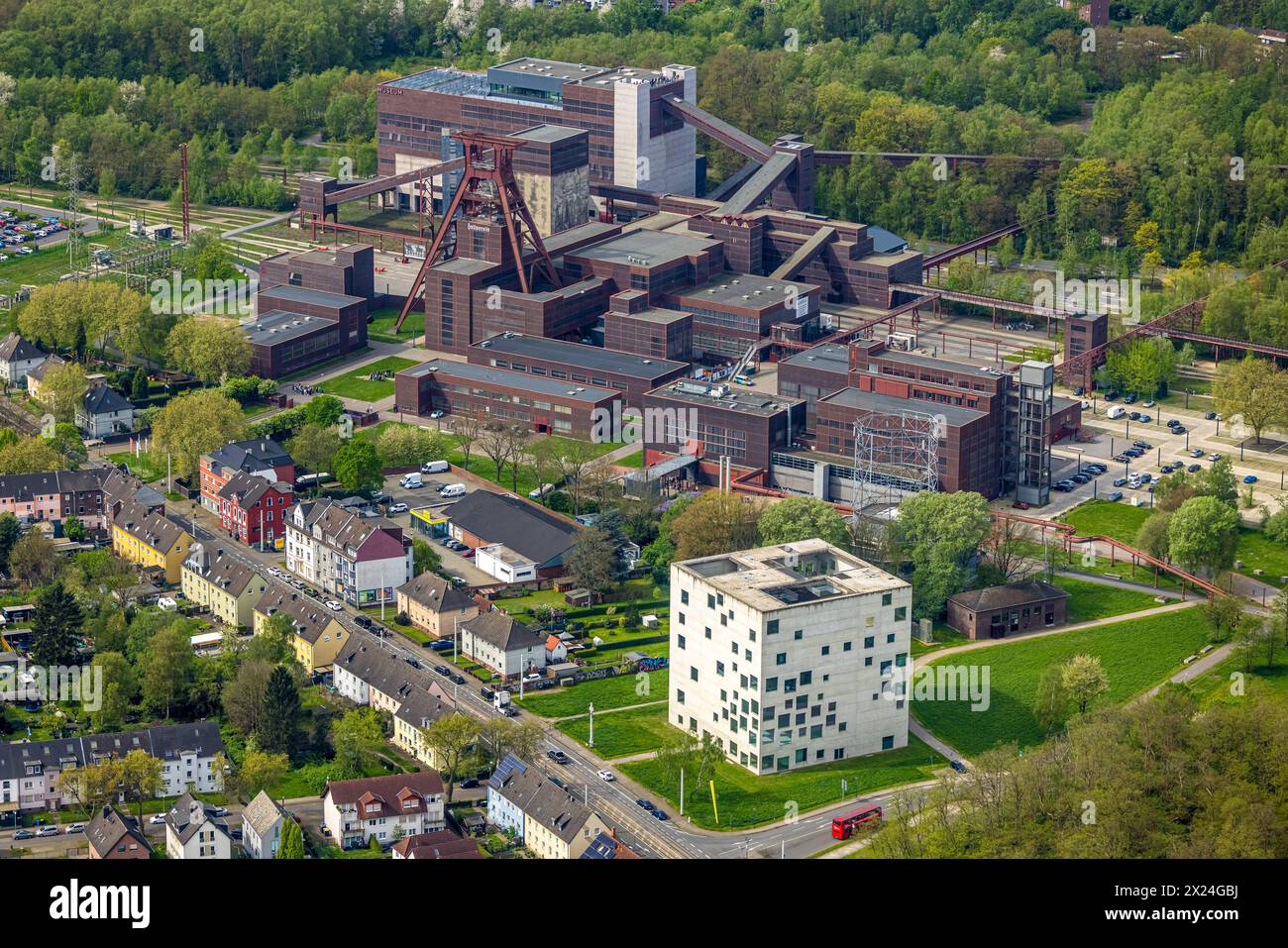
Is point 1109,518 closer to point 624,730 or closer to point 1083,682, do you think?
point 1083,682

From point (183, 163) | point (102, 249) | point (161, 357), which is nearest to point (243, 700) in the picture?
point (161, 357)

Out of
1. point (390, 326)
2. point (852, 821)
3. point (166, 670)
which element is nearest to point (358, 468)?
point (166, 670)

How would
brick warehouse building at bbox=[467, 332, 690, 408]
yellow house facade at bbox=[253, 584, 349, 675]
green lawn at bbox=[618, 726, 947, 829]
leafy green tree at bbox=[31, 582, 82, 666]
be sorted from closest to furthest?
green lawn at bbox=[618, 726, 947, 829]
leafy green tree at bbox=[31, 582, 82, 666]
yellow house facade at bbox=[253, 584, 349, 675]
brick warehouse building at bbox=[467, 332, 690, 408]

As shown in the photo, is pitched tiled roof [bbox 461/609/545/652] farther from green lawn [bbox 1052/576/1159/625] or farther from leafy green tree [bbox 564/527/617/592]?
green lawn [bbox 1052/576/1159/625]

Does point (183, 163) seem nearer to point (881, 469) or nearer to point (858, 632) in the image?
point (881, 469)

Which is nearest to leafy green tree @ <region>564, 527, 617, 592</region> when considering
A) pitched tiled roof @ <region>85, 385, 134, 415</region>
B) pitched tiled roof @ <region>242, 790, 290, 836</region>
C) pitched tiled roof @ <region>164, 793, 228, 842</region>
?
pitched tiled roof @ <region>242, 790, 290, 836</region>
